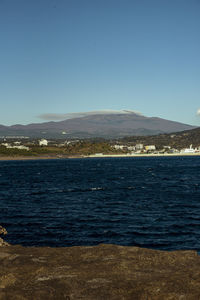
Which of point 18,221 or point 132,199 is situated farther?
point 132,199

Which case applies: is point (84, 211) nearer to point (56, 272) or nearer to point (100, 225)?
point (100, 225)

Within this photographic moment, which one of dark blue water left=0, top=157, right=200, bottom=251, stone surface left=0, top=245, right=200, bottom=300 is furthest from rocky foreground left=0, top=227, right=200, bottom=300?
dark blue water left=0, top=157, right=200, bottom=251

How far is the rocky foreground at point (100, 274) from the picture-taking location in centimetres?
772

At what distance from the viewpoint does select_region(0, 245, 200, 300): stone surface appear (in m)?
7.72

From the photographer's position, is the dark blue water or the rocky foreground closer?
the rocky foreground

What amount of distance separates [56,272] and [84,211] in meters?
33.3

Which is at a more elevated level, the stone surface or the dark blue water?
the stone surface

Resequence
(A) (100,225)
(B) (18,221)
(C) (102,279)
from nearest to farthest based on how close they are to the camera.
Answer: (C) (102,279) → (A) (100,225) → (B) (18,221)

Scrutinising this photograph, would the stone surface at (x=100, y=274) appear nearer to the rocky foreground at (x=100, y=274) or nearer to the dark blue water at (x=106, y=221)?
the rocky foreground at (x=100, y=274)

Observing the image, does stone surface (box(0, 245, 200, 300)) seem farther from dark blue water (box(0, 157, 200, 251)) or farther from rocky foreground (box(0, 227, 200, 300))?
dark blue water (box(0, 157, 200, 251))

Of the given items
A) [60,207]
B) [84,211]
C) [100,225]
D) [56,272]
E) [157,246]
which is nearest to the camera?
[56,272]

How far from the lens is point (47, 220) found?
3650cm

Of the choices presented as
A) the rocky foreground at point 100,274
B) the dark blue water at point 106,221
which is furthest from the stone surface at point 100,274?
the dark blue water at point 106,221

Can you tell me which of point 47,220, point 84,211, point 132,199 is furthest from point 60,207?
point 132,199
